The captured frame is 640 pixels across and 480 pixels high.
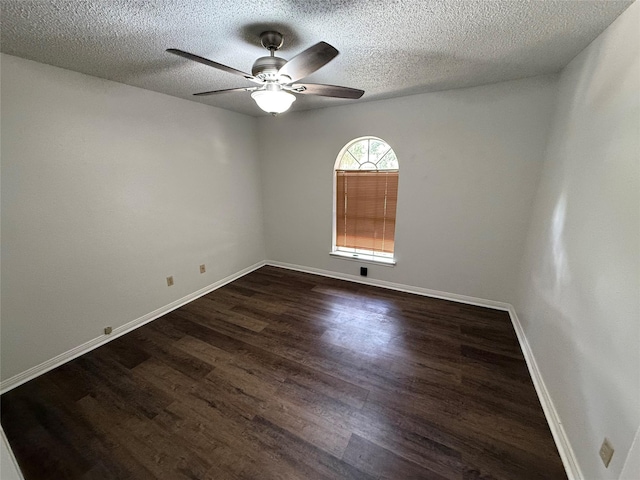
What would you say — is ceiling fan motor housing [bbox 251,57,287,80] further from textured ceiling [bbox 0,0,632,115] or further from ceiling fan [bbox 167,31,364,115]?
textured ceiling [bbox 0,0,632,115]

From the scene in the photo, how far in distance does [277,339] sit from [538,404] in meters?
2.02

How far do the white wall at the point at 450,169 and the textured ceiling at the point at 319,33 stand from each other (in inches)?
15.7

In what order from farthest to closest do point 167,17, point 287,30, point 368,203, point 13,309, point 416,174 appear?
point 368,203
point 416,174
point 13,309
point 287,30
point 167,17

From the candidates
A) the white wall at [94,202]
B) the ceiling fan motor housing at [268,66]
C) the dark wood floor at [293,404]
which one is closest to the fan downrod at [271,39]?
the ceiling fan motor housing at [268,66]

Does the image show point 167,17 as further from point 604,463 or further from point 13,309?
point 604,463

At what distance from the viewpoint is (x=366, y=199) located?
346cm

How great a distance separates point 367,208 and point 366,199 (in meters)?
0.12

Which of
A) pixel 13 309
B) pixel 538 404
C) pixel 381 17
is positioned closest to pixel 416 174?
pixel 381 17

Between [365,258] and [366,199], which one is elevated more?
[366,199]

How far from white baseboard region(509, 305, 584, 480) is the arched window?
1678 millimetres

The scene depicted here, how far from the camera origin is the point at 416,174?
298 cm

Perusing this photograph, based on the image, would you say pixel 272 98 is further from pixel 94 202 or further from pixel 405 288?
pixel 405 288

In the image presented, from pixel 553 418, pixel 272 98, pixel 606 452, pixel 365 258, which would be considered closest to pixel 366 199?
pixel 365 258

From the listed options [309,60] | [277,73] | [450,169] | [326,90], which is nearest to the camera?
[309,60]
